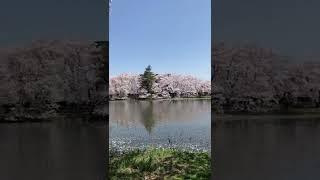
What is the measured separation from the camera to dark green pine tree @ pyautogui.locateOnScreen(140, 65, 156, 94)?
13.1 feet

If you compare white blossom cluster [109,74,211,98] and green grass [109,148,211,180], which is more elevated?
white blossom cluster [109,74,211,98]

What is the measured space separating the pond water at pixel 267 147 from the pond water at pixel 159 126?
A: 25cm

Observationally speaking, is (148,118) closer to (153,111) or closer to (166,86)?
(153,111)

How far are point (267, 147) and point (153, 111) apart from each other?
1.24 metres

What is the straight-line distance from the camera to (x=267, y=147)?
3.36 meters

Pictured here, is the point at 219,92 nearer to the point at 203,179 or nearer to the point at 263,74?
the point at 263,74

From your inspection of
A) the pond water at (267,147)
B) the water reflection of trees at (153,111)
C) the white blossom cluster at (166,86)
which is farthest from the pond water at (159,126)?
the pond water at (267,147)

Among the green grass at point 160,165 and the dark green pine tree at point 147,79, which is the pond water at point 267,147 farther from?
the dark green pine tree at point 147,79

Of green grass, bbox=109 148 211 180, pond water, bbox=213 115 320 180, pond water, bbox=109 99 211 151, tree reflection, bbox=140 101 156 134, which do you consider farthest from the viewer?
tree reflection, bbox=140 101 156 134

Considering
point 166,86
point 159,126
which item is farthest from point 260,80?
point 159,126

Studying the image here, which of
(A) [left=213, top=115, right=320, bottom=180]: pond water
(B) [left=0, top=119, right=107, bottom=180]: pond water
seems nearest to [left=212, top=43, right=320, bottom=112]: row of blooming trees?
(A) [left=213, top=115, right=320, bottom=180]: pond water

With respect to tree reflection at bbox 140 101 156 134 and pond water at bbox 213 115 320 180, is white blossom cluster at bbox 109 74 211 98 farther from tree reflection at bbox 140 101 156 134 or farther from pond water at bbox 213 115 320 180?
pond water at bbox 213 115 320 180

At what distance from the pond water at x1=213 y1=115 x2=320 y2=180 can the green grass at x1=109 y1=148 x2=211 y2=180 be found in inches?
10.6

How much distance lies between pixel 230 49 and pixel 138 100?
1138 mm
